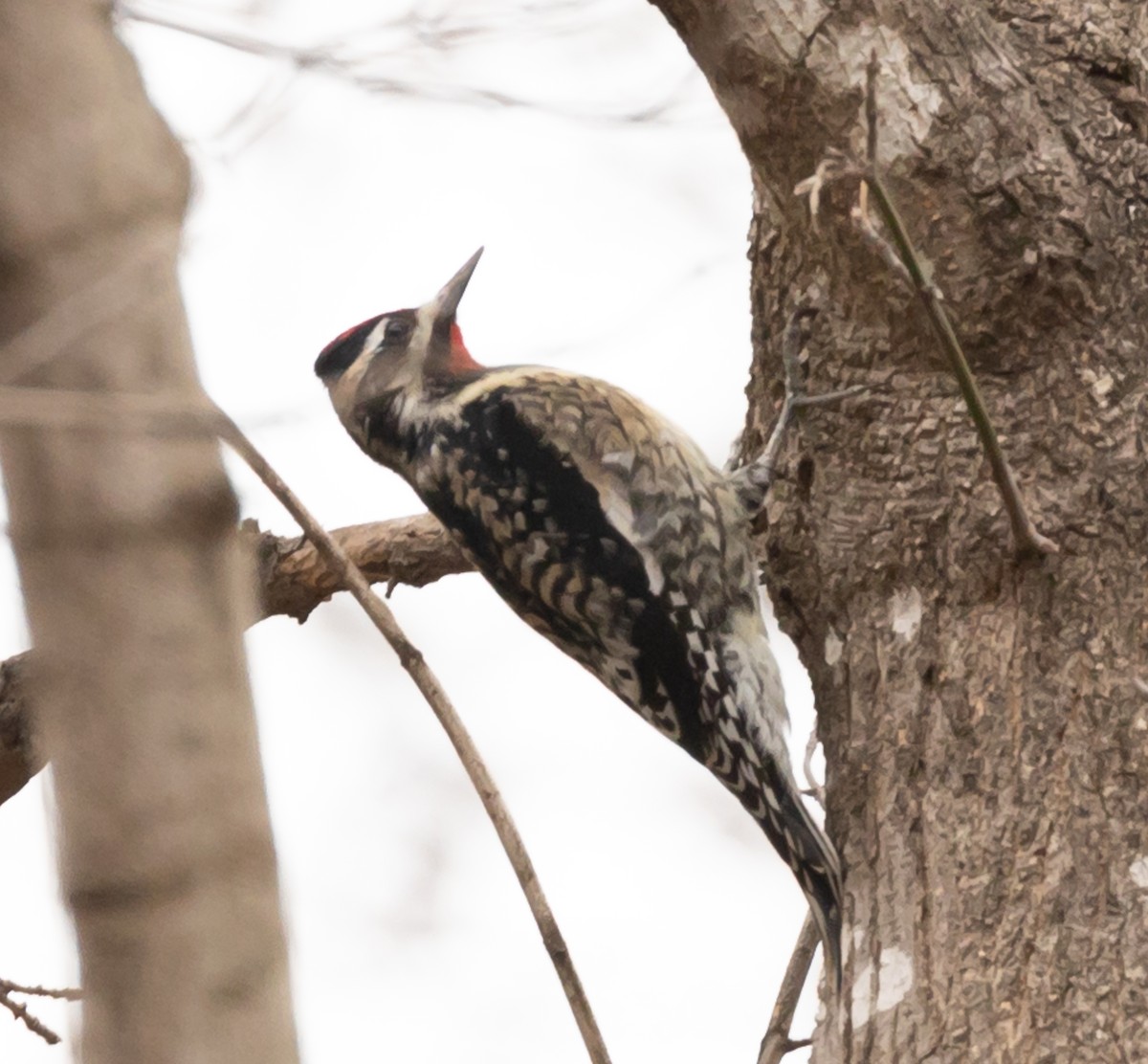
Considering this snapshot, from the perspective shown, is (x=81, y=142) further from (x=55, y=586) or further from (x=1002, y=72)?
(x=1002, y=72)

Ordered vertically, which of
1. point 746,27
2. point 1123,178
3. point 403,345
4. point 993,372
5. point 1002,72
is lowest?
point 993,372

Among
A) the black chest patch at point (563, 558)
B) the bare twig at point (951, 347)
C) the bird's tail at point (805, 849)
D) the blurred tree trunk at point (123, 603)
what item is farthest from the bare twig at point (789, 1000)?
the blurred tree trunk at point (123, 603)

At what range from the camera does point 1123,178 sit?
2623 mm

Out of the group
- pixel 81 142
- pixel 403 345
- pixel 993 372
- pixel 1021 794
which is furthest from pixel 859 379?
pixel 81 142

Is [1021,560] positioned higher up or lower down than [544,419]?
lower down

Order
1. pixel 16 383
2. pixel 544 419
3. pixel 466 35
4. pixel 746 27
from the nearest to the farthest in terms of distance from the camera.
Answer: pixel 16 383 → pixel 466 35 → pixel 746 27 → pixel 544 419

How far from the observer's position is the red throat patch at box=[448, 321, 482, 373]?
13.7 feet

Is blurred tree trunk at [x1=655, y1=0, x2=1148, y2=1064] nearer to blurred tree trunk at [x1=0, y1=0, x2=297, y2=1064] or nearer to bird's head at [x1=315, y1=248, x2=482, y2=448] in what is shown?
bird's head at [x1=315, y1=248, x2=482, y2=448]

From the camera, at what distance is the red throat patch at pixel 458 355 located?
13.7 ft

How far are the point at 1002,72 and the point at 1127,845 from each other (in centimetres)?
119

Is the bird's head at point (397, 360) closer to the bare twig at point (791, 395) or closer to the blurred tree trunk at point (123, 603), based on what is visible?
the bare twig at point (791, 395)

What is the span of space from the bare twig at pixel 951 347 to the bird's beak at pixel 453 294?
2024 millimetres

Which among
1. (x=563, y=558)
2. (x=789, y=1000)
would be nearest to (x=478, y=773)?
(x=789, y=1000)

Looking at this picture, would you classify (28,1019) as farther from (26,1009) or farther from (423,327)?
(423,327)
